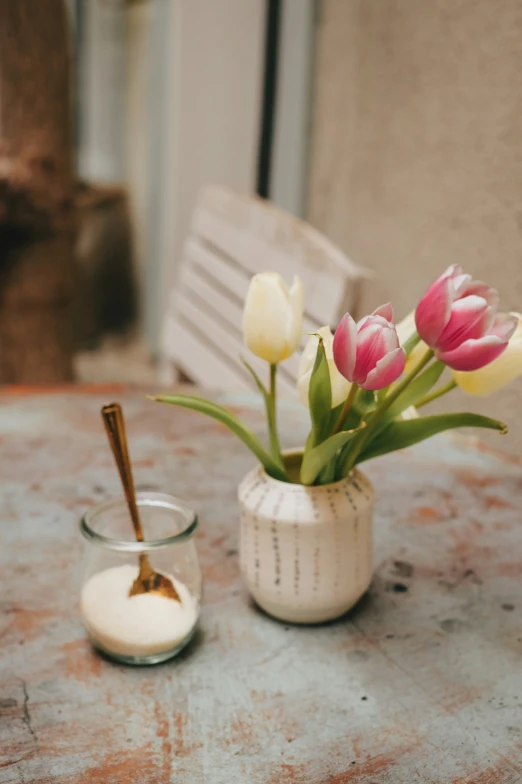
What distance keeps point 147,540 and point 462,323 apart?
33 cm

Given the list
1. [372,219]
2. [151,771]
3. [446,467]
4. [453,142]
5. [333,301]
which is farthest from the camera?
[372,219]

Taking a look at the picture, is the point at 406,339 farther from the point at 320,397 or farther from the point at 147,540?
the point at 147,540

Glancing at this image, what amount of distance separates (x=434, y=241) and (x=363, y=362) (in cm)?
123

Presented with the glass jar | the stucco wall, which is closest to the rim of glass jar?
the glass jar

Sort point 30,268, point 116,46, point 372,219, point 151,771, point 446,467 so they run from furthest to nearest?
point 116,46
point 30,268
point 372,219
point 446,467
point 151,771

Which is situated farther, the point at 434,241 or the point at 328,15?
the point at 328,15

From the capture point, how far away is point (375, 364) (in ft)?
1.80

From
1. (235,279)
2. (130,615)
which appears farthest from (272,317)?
(235,279)

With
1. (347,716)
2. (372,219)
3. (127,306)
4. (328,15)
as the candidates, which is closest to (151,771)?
(347,716)

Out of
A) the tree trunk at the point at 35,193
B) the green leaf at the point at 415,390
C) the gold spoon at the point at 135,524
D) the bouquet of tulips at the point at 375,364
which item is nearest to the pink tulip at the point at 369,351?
the bouquet of tulips at the point at 375,364

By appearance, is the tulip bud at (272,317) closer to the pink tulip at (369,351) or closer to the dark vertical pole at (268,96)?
the pink tulip at (369,351)

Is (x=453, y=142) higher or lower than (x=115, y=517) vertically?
higher

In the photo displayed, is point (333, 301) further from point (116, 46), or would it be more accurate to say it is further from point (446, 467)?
point (116, 46)

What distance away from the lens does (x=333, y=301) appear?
1.31 m
